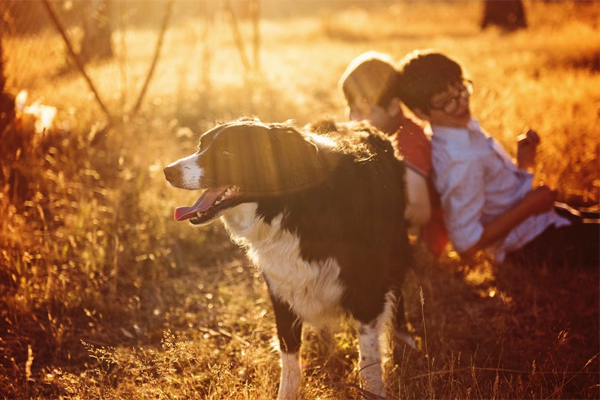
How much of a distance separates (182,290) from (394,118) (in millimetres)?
1972

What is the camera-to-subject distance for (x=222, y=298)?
3822mm

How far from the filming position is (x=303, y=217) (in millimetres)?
2473

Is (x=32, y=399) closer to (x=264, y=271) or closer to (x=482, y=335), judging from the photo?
(x=264, y=271)

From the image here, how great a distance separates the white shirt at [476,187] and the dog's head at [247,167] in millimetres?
1235

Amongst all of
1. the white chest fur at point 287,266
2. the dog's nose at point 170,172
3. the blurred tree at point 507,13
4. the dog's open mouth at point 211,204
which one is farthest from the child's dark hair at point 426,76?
the blurred tree at point 507,13

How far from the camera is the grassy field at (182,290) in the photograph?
2.76 m

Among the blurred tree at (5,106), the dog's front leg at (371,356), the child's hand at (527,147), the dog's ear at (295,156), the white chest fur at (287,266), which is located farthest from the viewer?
the blurred tree at (5,106)

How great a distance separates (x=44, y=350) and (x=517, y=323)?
2.90m

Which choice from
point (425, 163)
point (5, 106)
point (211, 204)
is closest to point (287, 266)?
point (211, 204)

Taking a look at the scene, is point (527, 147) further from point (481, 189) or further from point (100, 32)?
point (100, 32)

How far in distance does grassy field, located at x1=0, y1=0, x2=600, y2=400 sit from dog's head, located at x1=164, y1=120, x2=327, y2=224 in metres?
0.73

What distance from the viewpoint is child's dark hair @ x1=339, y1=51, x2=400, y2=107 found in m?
3.57

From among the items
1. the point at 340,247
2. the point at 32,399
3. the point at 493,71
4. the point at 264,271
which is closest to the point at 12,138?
the point at 32,399

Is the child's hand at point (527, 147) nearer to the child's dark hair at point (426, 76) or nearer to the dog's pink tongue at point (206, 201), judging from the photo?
the child's dark hair at point (426, 76)
